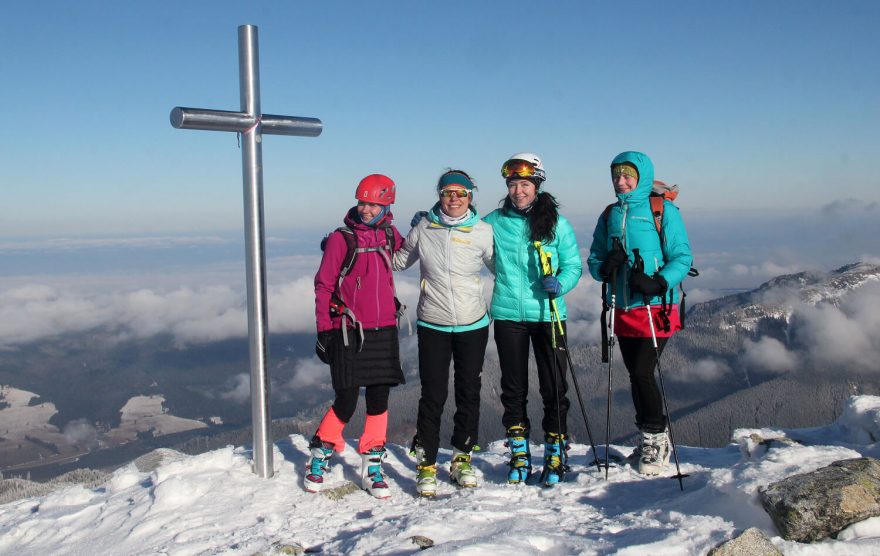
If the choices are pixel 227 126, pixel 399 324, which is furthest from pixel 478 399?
pixel 227 126

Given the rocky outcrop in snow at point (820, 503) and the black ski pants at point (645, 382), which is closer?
the rocky outcrop in snow at point (820, 503)

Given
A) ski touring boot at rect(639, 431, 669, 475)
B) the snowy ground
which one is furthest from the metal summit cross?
ski touring boot at rect(639, 431, 669, 475)

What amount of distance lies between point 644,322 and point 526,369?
4.23 feet

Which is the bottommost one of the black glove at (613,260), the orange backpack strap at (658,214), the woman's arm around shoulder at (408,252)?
the black glove at (613,260)

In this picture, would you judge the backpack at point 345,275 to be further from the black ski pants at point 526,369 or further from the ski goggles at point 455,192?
the black ski pants at point 526,369

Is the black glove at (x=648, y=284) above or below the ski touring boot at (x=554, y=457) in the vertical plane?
above

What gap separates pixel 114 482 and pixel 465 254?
4.72 metres

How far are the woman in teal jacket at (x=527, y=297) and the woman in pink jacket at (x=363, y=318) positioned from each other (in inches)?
44.7

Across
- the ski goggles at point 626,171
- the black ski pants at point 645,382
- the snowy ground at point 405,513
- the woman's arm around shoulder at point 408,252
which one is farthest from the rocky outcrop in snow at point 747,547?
the woman's arm around shoulder at point 408,252

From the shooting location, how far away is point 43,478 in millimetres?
161750

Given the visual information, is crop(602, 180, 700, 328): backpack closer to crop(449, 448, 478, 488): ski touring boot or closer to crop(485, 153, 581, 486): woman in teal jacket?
crop(485, 153, 581, 486): woman in teal jacket

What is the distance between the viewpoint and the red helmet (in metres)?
6.28

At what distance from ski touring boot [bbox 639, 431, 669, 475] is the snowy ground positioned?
14cm

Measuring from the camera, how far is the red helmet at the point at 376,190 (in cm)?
628
